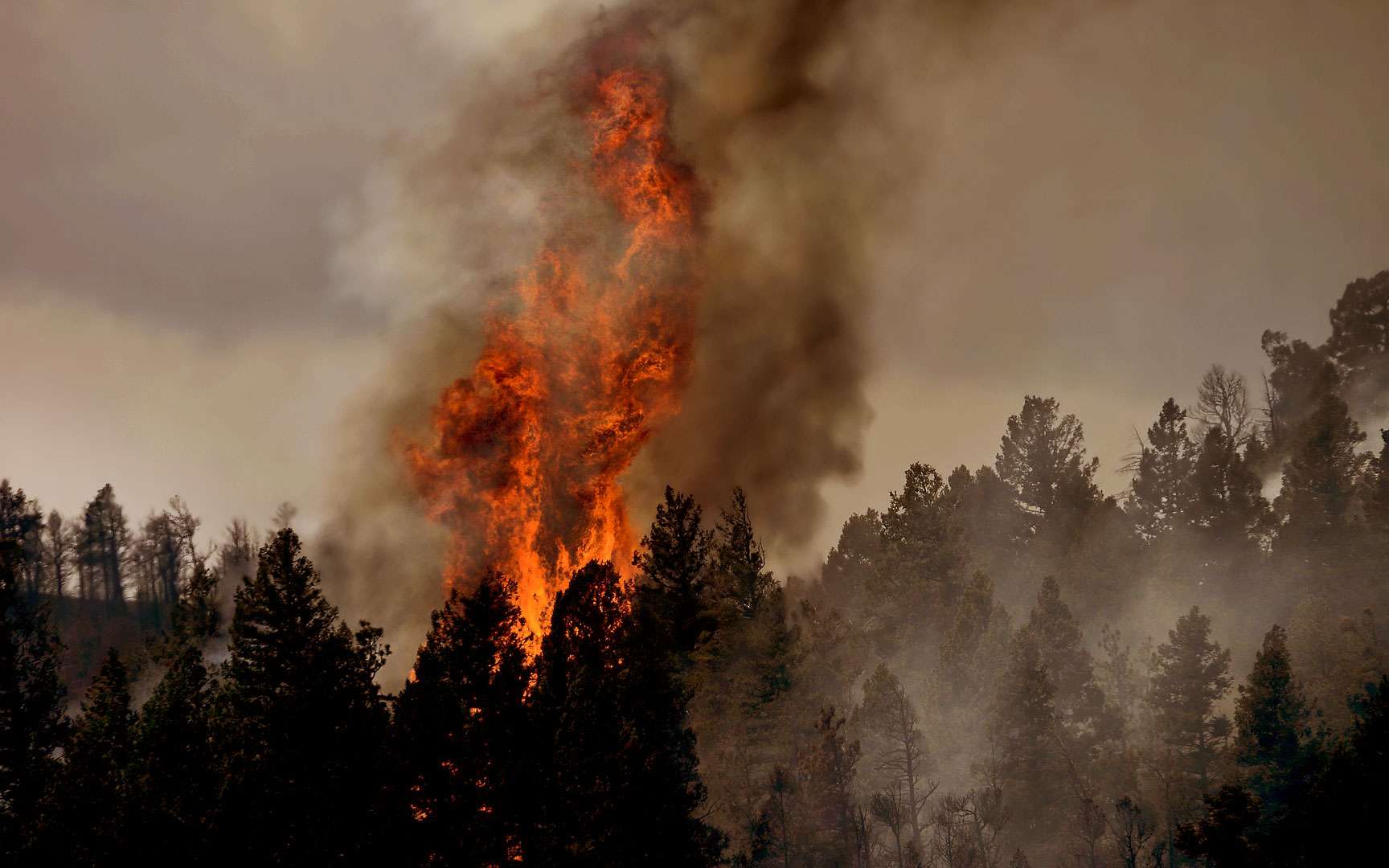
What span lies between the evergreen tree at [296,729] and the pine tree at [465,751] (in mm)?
1120

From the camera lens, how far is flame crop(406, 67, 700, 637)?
2291 inches

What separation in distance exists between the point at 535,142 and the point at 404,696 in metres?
43.7

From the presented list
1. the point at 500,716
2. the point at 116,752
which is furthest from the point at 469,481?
the point at 500,716

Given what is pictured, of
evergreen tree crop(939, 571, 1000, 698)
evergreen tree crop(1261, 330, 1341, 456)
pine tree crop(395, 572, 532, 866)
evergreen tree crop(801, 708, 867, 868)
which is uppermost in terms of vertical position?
evergreen tree crop(1261, 330, 1341, 456)

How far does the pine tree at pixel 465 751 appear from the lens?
26859 mm

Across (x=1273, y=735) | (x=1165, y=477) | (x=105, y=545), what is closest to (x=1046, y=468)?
(x=1165, y=477)

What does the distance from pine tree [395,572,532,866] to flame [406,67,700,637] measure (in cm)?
2588

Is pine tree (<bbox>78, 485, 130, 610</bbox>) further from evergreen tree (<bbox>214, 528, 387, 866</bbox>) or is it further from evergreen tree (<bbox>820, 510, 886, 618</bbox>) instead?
evergreen tree (<bbox>214, 528, 387, 866</bbox>)

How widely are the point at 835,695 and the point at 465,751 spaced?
4510 centimetres

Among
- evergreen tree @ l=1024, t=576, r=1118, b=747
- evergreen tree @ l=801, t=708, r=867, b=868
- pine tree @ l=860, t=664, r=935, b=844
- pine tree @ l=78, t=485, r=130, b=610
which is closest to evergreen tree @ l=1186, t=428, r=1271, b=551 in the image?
evergreen tree @ l=1024, t=576, r=1118, b=747

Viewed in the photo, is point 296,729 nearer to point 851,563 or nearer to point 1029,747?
point 1029,747

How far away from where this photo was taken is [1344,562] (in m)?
76.8

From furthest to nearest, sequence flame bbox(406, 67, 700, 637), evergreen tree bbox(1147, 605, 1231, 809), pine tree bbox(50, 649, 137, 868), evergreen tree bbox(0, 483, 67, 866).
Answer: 1. flame bbox(406, 67, 700, 637)
2. evergreen tree bbox(1147, 605, 1231, 809)
3. evergreen tree bbox(0, 483, 67, 866)
4. pine tree bbox(50, 649, 137, 868)

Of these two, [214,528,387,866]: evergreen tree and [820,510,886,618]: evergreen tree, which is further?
[820,510,886,618]: evergreen tree
